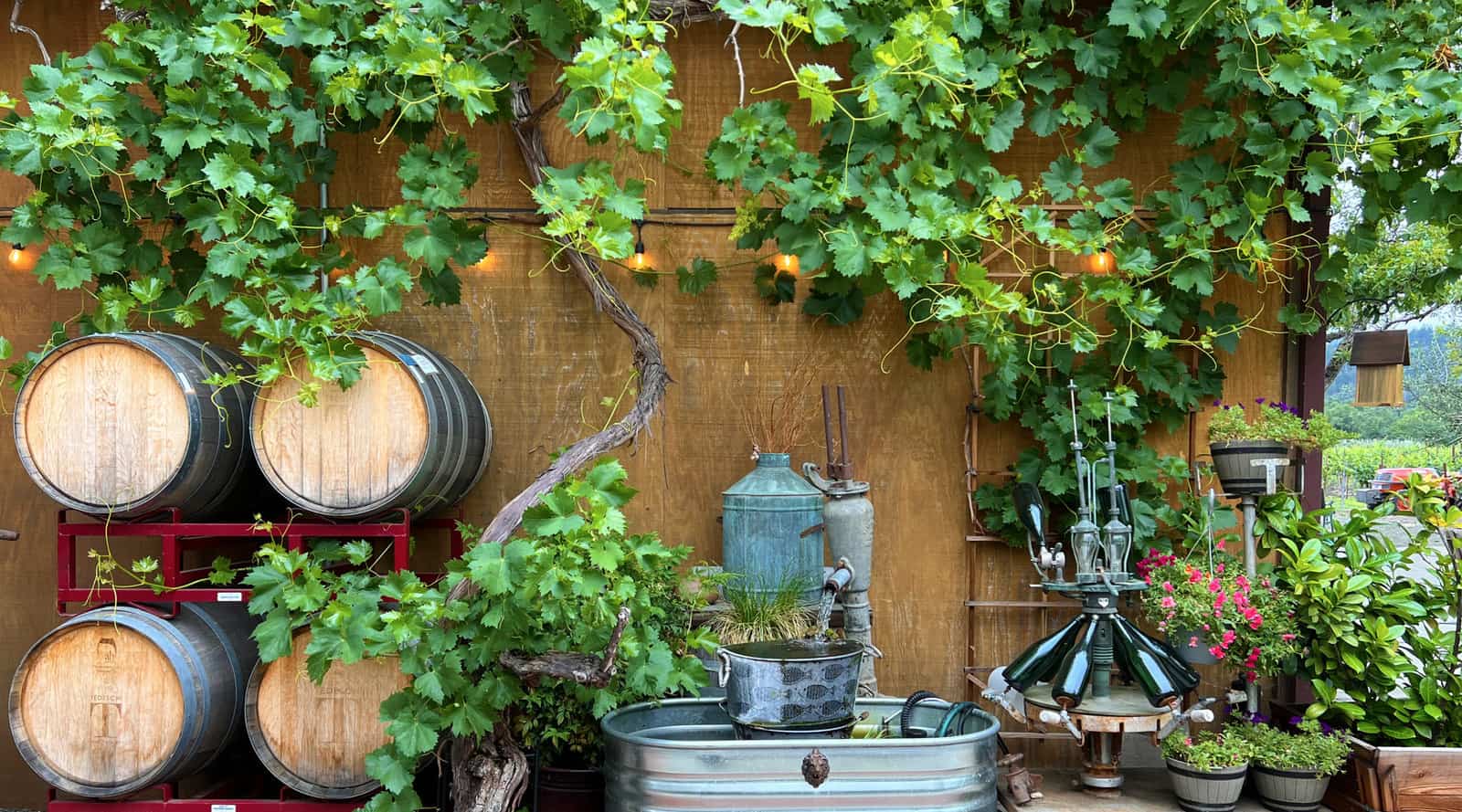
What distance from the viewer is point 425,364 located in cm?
372

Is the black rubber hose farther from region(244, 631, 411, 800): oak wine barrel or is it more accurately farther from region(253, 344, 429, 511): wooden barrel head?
region(253, 344, 429, 511): wooden barrel head

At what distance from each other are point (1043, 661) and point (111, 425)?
3.29 m

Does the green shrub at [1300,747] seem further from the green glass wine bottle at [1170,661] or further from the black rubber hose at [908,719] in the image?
→ the black rubber hose at [908,719]

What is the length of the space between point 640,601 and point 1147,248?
249 centimetres

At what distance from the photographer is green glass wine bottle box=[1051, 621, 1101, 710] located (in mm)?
3553

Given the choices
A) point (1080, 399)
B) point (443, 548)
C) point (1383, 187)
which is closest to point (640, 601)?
point (443, 548)

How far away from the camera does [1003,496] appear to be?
4281mm

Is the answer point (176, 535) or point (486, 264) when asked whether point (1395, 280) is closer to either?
point (486, 264)

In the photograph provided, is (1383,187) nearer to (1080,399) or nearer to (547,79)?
(1080,399)

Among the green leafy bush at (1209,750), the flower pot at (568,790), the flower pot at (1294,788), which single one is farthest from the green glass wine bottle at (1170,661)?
the flower pot at (568,790)

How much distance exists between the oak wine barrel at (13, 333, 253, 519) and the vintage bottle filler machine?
2941 mm

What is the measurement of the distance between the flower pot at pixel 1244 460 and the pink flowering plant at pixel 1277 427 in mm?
49

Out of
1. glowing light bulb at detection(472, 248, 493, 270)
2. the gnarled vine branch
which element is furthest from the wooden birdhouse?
glowing light bulb at detection(472, 248, 493, 270)

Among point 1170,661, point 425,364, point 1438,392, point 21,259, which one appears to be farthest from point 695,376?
point 1438,392
